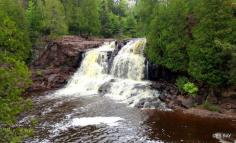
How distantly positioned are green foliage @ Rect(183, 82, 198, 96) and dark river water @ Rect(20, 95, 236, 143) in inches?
162

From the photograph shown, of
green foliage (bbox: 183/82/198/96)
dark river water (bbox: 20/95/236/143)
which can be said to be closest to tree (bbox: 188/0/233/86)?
green foliage (bbox: 183/82/198/96)

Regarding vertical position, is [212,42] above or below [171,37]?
below

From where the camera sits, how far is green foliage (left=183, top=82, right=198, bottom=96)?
4425 centimetres

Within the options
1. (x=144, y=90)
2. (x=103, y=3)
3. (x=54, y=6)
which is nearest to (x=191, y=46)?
(x=144, y=90)

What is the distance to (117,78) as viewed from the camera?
5591 centimetres

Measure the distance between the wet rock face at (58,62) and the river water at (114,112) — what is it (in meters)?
1.75

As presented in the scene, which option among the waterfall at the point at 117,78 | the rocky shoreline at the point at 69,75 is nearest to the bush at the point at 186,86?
the rocky shoreline at the point at 69,75

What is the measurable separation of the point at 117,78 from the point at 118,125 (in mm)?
19014

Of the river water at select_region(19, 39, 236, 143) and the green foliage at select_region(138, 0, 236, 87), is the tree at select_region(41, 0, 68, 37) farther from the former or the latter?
the green foliage at select_region(138, 0, 236, 87)

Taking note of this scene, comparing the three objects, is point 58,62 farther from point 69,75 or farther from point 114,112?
point 114,112

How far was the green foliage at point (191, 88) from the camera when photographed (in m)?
44.2

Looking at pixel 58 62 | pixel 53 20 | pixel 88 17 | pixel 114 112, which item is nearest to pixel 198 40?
pixel 114 112

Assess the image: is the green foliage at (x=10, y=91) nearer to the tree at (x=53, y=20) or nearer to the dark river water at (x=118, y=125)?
the dark river water at (x=118, y=125)

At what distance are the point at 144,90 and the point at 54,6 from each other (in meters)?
34.9
